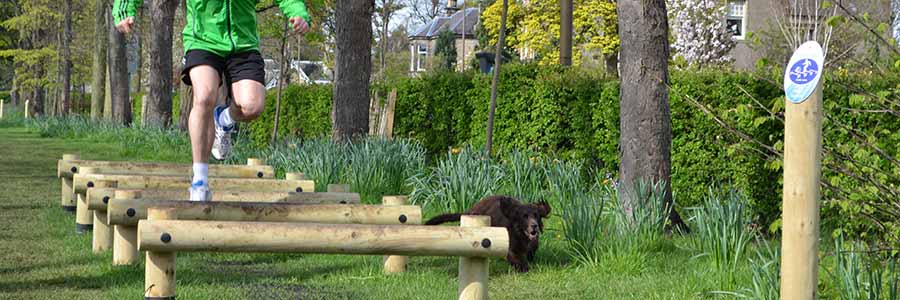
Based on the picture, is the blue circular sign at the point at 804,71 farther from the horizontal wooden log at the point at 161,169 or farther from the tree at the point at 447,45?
the tree at the point at 447,45

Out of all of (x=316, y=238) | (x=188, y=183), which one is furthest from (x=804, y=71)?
(x=188, y=183)

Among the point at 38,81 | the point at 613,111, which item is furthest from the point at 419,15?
the point at 613,111

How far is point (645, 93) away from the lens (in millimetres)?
8461

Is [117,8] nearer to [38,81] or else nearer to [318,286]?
[318,286]

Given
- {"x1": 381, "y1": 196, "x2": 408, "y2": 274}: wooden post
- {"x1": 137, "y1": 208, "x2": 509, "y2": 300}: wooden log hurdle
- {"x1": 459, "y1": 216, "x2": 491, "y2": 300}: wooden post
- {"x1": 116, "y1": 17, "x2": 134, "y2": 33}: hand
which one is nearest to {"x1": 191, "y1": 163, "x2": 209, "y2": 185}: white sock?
{"x1": 116, "y1": 17, "x2": 134, "y2": 33}: hand

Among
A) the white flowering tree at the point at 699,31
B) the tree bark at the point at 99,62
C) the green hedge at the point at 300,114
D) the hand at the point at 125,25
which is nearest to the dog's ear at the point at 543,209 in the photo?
the hand at the point at 125,25

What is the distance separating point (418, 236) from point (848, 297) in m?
1.88

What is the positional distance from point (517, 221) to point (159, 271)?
2477 mm

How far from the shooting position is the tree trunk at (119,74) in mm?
29641

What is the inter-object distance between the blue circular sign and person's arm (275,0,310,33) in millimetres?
3378

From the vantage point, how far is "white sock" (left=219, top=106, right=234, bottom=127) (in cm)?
662

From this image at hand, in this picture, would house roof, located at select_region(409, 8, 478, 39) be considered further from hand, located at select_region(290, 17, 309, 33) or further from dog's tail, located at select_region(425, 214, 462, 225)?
hand, located at select_region(290, 17, 309, 33)

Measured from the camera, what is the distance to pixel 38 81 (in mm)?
43250

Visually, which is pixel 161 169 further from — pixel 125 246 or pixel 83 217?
pixel 125 246
